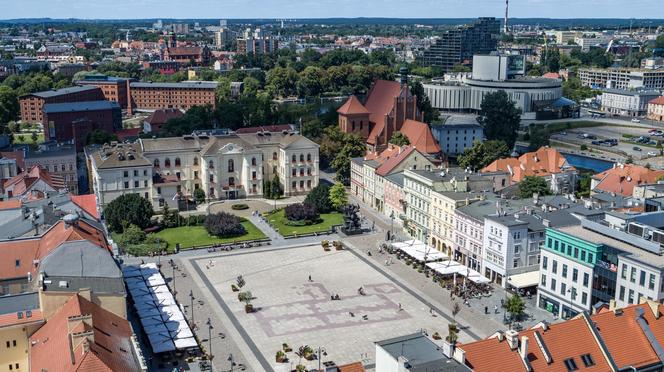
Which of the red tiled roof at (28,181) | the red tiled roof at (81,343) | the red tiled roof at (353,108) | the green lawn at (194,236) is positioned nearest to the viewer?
the red tiled roof at (81,343)

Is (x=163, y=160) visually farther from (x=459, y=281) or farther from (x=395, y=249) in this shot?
(x=459, y=281)

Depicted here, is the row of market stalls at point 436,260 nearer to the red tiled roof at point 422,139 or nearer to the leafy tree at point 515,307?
the leafy tree at point 515,307

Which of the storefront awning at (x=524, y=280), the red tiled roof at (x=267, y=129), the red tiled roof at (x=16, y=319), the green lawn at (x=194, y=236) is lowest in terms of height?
the green lawn at (x=194, y=236)

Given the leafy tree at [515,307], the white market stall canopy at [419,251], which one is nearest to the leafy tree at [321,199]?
the white market stall canopy at [419,251]

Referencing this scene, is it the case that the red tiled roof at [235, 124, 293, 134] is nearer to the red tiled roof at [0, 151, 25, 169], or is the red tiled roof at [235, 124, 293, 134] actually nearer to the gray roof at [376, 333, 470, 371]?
the red tiled roof at [0, 151, 25, 169]

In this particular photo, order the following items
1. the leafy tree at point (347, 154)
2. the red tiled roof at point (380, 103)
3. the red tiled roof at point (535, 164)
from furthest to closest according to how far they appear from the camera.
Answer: the red tiled roof at point (380, 103), the leafy tree at point (347, 154), the red tiled roof at point (535, 164)
